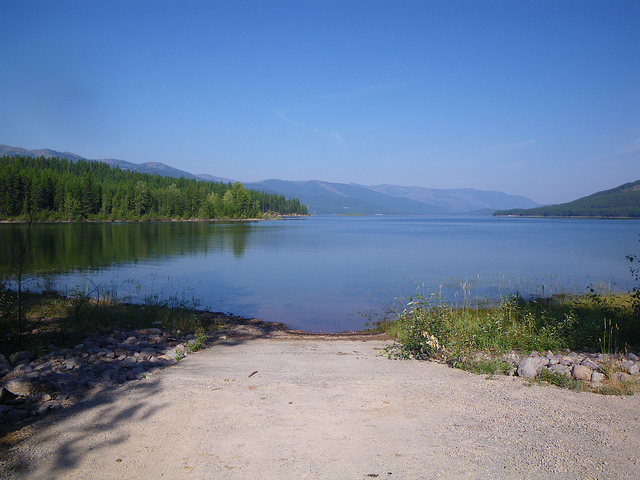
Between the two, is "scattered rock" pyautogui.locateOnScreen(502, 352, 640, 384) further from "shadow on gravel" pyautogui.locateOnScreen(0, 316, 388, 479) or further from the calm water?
the calm water

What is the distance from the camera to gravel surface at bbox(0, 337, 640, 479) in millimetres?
4426

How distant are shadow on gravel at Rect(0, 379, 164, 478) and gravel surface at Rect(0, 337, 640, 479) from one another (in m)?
0.02

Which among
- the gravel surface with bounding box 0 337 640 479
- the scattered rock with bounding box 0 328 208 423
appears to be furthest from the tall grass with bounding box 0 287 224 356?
the gravel surface with bounding box 0 337 640 479

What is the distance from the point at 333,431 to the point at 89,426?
320cm

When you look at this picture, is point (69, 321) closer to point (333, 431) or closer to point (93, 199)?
point (333, 431)

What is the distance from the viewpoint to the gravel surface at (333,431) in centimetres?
443

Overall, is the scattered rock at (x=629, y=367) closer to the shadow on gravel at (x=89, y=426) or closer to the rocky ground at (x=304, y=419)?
the rocky ground at (x=304, y=419)

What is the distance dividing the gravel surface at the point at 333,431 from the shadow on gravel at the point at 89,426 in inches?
0.8

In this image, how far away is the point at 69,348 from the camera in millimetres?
8578

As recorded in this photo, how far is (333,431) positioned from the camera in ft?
17.4

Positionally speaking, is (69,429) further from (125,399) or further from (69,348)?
(69,348)

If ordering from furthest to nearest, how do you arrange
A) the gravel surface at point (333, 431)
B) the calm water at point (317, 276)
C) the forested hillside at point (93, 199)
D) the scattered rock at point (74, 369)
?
the forested hillside at point (93, 199), the calm water at point (317, 276), the scattered rock at point (74, 369), the gravel surface at point (333, 431)

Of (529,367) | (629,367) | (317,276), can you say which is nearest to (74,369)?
(529,367)

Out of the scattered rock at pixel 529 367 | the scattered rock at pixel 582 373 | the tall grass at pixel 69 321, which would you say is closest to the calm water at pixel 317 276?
the tall grass at pixel 69 321
